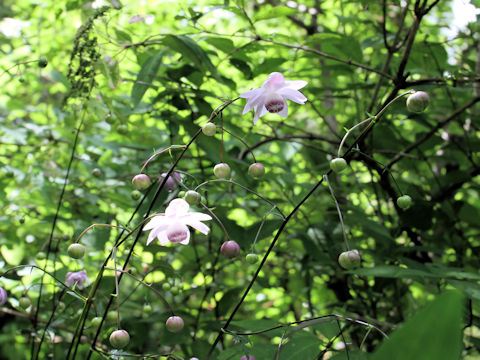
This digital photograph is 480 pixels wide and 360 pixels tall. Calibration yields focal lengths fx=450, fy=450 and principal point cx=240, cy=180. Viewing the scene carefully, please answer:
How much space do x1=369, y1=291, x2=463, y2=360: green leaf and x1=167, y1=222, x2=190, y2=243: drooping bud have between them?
0.52m

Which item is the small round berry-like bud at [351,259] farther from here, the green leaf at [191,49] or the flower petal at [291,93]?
the green leaf at [191,49]

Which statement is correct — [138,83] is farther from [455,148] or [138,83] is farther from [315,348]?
[455,148]

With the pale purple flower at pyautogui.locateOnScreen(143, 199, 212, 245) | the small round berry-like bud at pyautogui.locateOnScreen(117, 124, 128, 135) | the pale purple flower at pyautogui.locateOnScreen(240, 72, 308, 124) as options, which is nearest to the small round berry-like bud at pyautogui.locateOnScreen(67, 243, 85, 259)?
the pale purple flower at pyautogui.locateOnScreen(143, 199, 212, 245)

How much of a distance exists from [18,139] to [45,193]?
385mm

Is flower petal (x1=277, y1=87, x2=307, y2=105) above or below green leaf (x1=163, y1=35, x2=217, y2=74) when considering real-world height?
above

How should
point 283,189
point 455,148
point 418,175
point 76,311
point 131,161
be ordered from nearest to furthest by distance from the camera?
point 76,311
point 283,189
point 131,161
point 455,148
point 418,175

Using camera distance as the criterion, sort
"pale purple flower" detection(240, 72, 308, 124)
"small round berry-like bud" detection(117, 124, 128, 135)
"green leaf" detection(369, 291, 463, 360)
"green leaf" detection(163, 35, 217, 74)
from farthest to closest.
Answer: "small round berry-like bud" detection(117, 124, 128, 135)
"green leaf" detection(163, 35, 217, 74)
"pale purple flower" detection(240, 72, 308, 124)
"green leaf" detection(369, 291, 463, 360)

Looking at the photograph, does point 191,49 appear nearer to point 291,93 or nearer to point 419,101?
point 291,93

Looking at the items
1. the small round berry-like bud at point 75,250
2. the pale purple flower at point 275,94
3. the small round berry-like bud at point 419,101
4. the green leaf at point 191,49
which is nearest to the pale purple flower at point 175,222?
the small round berry-like bud at point 75,250

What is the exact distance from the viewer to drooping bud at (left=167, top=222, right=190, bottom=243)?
0.89m

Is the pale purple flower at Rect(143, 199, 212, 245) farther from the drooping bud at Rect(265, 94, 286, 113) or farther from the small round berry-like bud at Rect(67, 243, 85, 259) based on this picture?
the drooping bud at Rect(265, 94, 286, 113)

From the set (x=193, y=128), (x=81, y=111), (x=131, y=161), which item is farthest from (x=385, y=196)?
(x=81, y=111)

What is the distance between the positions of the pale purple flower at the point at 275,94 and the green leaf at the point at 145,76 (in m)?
0.58

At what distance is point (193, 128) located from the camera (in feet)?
5.20
